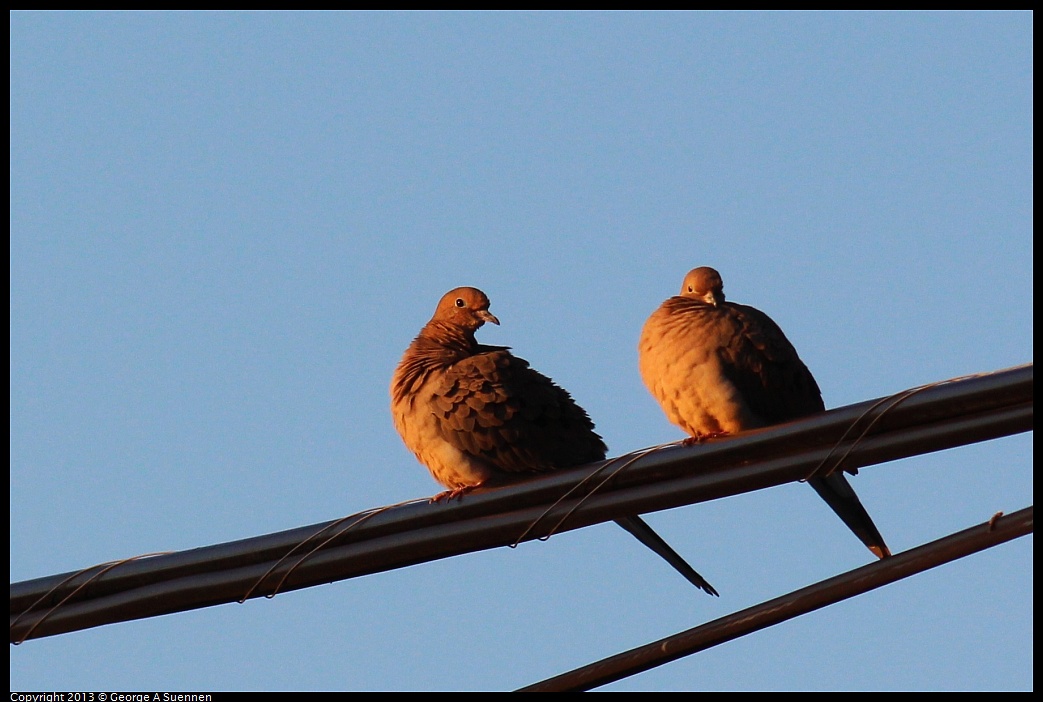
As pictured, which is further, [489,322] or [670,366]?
[489,322]

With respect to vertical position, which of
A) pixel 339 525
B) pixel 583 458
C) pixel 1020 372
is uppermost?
pixel 583 458

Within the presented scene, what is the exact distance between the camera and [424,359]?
6.78 meters

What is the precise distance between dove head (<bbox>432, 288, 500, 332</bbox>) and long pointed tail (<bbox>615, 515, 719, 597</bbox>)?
1867mm

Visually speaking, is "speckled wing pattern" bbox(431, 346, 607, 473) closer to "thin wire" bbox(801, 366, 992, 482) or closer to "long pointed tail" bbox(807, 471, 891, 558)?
"long pointed tail" bbox(807, 471, 891, 558)

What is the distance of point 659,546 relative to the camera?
5734 mm

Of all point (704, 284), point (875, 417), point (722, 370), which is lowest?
point (875, 417)

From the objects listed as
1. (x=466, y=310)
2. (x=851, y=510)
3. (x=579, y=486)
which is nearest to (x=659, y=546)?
(x=851, y=510)

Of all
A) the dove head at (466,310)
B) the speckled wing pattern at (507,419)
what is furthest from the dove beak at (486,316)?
the speckled wing pattern at (507,419)

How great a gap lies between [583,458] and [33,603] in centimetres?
246

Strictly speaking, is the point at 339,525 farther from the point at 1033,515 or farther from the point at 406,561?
the point at 1033,515

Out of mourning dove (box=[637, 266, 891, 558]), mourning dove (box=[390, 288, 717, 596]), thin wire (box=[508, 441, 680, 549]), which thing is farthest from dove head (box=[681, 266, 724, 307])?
thin wire (box=[508, 441, 680, 549])

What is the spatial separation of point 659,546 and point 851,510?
0.76 meters

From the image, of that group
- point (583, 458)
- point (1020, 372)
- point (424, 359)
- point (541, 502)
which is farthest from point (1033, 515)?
point (424, 359)

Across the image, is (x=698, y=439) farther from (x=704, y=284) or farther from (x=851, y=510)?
(x=704, y=284)
